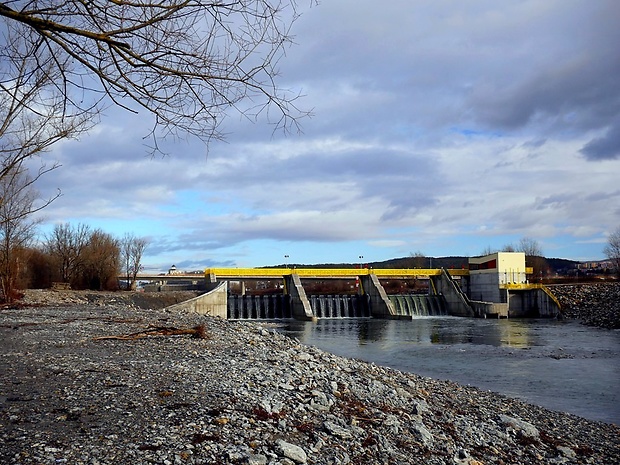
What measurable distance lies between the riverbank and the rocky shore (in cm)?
3346

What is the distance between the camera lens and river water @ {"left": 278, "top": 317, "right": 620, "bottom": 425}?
14.7 metres

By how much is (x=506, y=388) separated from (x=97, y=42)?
14270mm

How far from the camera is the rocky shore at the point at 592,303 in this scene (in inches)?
1636

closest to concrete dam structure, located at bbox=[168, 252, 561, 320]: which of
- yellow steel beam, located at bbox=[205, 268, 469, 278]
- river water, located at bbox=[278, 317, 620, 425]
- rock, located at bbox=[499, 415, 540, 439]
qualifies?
yellow steel beam, located at bbox=[205, 268, 469, 278]

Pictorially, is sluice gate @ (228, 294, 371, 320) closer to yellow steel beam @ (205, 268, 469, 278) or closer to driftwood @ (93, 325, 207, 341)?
yellow steel beam @ (205, 268, 469, 278)

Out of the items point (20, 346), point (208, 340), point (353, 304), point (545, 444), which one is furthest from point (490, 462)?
point (353, 304)

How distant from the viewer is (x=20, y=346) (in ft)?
39.0

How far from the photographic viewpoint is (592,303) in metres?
49.6

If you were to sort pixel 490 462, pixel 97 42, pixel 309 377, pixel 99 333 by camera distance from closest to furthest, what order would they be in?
pixel 97 42 → pixel 490 462 → pixel 309 377 → pixel 99 333

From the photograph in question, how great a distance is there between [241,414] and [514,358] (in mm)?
18124

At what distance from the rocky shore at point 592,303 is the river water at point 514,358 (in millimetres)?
5084

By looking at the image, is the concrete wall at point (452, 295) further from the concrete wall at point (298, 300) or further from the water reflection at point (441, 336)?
the concrete wall at point (298, 300)

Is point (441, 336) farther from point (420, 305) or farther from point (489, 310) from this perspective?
point (420, 305)

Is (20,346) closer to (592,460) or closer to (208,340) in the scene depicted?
(208,340)
